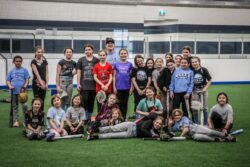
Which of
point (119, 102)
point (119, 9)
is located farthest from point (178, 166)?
point (119, 9)

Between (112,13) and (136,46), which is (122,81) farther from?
(112,13)

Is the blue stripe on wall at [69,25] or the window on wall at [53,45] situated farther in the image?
the blue stripe on wall at [69,25]

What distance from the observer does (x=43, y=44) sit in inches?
884

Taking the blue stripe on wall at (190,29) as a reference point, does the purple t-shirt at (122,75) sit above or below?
below

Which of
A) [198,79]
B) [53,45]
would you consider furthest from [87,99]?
[53,45]

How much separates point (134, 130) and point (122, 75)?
1728 millimetres

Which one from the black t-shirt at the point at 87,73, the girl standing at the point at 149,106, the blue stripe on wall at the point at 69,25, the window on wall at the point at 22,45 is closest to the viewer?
the girl standing at the point at 149,106

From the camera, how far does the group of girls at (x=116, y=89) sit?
8.66 meters

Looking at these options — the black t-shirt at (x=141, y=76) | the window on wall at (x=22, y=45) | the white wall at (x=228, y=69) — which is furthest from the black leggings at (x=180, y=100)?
the white wall at (x=228, y=69)

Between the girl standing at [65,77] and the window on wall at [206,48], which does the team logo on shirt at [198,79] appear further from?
the window on wall at [206,48]

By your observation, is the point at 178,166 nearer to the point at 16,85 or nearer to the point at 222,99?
the point at 222,99

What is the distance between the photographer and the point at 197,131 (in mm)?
8188

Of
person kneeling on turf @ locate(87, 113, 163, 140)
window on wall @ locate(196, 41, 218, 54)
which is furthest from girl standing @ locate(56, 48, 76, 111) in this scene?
window on wall @ locate(196, 41, 218, 54)

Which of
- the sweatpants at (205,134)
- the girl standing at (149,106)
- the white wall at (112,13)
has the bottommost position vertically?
the sweatpants at (205,134)
